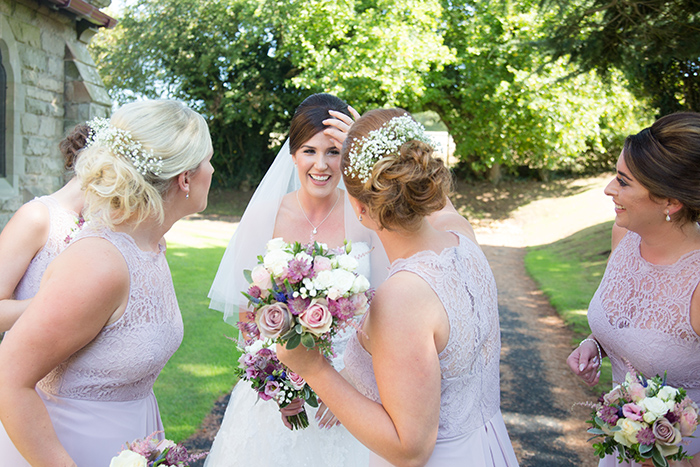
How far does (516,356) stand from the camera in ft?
24.6

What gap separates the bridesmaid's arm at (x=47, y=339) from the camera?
1.75 metres

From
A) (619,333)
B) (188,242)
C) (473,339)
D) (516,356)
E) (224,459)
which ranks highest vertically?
(473,339)

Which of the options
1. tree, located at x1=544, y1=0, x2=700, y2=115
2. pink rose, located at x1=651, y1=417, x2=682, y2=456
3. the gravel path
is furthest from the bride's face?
tree, located at x1=544, y1=0, x2=700, y2=115

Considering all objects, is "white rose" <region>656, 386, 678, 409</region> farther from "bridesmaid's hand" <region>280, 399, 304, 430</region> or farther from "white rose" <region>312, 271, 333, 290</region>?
"bridesmaid's hand" <region>280, 399, 304, 430</region>

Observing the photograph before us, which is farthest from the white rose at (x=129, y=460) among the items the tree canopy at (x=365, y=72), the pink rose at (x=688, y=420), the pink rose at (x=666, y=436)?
the tree canopy at (x=365, y=72)

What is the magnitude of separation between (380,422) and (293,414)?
1.10 m

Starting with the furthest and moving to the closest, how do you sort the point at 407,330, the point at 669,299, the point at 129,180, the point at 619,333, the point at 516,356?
1. the point at 516,356
2. the point at 619,333
3. the point at 669,299
4. the point at 129,180
5. the point at 407,330

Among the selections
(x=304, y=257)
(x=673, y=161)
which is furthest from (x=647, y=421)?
(x=304, y=257)

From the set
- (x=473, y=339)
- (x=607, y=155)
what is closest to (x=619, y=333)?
(x=473, y=339)

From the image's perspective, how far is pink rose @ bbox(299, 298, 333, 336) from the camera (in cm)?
170

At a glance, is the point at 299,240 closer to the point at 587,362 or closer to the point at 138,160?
the point at 138,160

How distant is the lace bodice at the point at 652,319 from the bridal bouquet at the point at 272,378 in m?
1.66

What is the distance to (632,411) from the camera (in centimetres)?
222

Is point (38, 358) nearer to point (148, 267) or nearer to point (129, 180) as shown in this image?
point (148, 267)
